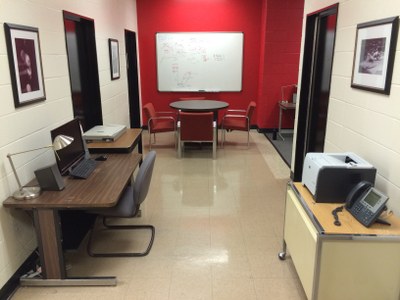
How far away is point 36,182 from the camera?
8.44ft

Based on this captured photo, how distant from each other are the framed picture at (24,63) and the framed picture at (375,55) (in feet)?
8.32

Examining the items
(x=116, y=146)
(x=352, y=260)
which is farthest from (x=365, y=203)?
(x=116, y=146)

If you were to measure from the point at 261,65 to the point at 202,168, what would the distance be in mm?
2994

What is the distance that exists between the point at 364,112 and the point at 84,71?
322 centimetres

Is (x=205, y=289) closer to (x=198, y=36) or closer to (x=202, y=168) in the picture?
(x=202, y=168)

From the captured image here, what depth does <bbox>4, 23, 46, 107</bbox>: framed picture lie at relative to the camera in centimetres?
237

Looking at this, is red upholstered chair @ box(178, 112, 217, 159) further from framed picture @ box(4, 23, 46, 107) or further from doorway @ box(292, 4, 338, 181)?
framed picture @ box(4, 23, 46, 107)

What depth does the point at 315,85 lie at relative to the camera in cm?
390

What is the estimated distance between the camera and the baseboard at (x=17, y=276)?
229 centimetres

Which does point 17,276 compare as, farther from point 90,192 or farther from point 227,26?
point 227,26

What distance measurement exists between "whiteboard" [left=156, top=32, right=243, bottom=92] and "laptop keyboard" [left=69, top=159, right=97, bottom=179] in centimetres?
447

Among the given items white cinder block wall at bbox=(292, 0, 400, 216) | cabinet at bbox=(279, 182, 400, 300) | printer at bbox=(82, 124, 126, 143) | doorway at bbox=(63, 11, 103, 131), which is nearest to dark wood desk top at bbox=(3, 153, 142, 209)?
printer at bbox=(82, 124, 126, 143)

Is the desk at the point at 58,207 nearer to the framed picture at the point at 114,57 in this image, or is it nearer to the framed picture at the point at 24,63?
the framed picture at the point at 24,63

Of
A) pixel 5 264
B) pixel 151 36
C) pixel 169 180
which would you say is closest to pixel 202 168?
pixel 169 180
